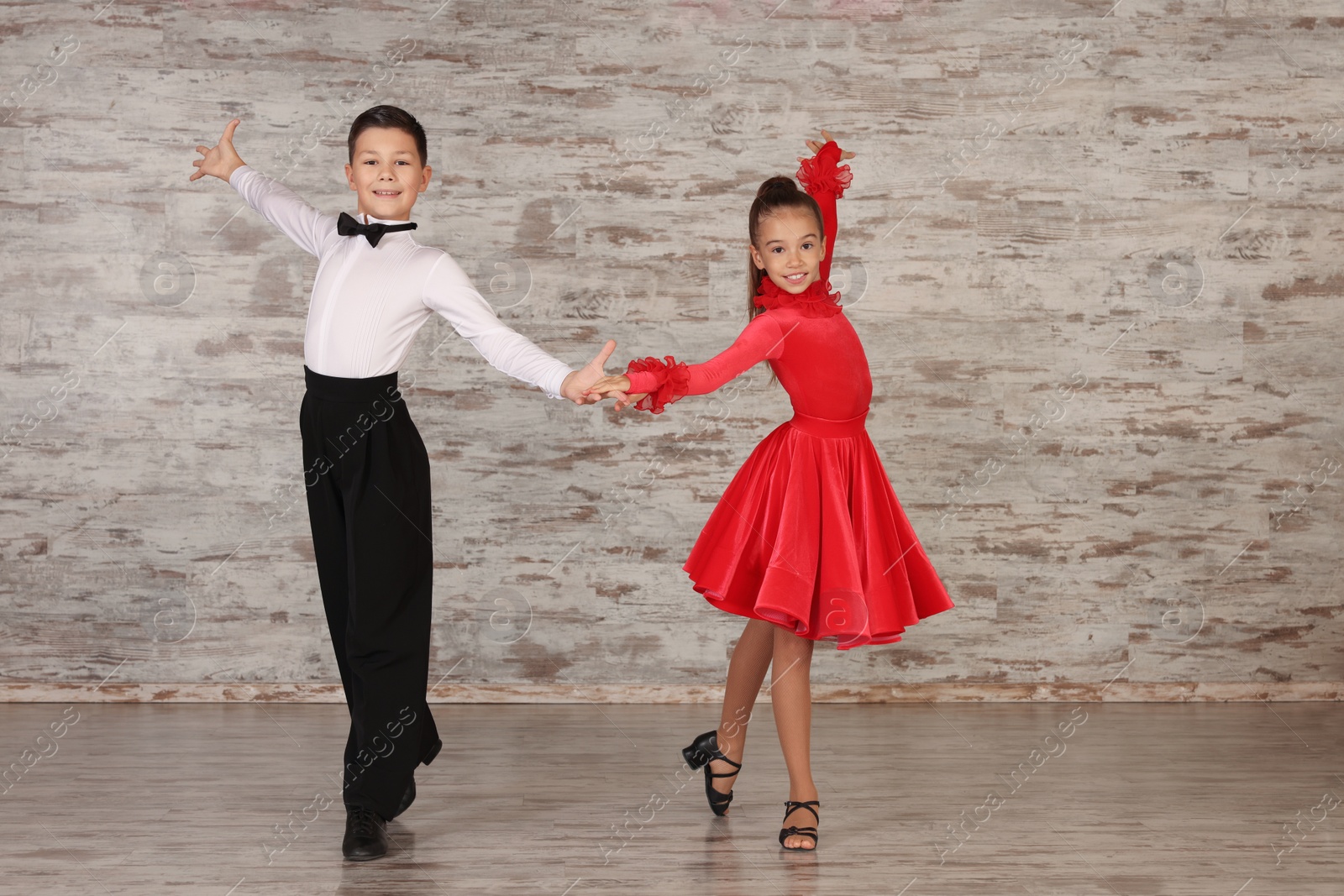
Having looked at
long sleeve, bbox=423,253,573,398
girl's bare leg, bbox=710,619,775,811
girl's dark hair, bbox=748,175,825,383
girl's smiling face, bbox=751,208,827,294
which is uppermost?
girl's dark hair, bbox=748,175,825,383

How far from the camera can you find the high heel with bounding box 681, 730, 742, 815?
7.54 ft

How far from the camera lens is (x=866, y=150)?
3.33 meters

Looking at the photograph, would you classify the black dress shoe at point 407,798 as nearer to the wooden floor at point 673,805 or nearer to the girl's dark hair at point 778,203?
the wooden floor at point 673,805

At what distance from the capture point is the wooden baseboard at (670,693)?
3244 millimetres

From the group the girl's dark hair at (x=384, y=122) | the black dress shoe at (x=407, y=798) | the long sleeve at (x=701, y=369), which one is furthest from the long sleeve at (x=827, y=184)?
the black dress shoe at (x=407, y=798)

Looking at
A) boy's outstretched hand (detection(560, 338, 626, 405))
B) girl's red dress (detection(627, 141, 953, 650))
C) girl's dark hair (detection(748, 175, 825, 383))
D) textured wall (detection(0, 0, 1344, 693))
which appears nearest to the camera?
boy's outstretched hand (detection(560, 338, 626, 405))

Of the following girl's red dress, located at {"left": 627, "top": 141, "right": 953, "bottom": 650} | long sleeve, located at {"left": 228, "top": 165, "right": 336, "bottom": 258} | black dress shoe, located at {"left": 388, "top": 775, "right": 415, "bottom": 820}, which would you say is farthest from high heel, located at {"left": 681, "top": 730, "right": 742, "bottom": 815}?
long sleeve, located at {"left": 228, "top": 165, "right": 336, "bottom": 258}

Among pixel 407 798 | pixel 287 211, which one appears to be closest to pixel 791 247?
pixel 287 211

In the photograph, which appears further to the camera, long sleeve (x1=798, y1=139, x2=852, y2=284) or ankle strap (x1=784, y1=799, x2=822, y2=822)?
long sleeve (x1=798, y1=139, x2=852, y2=284)

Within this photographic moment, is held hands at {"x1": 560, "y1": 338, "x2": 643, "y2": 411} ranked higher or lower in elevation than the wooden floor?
higher

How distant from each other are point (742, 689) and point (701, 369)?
72cm

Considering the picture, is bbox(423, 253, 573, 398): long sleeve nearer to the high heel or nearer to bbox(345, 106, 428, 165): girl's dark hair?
bbox(345, 106, 428, 165): girl's dark hair

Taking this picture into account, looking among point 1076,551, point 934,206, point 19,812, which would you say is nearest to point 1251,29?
point 934,206

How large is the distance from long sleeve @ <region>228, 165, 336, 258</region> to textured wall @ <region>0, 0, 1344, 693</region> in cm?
91
